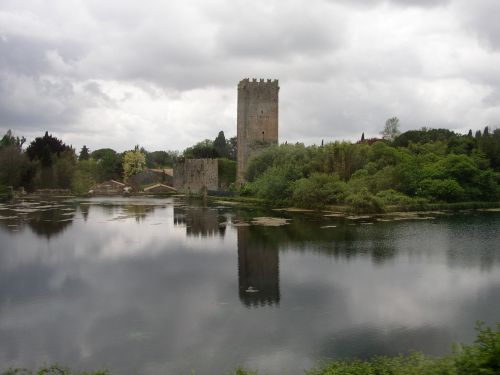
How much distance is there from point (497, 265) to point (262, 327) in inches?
373

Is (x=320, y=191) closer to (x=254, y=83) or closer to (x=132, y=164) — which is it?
(x=254, y=83)

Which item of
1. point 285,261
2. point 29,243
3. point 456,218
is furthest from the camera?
point 456,218

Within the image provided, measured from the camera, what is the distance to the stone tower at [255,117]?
56.4 meters

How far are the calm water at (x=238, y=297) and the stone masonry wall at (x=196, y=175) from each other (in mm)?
40442

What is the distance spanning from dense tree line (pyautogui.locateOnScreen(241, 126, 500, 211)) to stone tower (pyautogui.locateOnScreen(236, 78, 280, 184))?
9.09 meters

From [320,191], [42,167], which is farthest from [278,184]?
[42,167]

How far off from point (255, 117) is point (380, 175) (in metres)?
22.1

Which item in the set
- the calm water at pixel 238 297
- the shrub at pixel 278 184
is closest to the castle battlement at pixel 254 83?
the shrub at pixel 278 184

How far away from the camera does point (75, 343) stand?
368 inches

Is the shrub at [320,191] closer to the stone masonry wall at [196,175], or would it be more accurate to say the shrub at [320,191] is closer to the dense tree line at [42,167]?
the stone masonry wall at [196,175]

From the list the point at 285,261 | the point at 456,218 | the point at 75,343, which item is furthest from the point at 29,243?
the point at 456,218

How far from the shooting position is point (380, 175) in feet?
124

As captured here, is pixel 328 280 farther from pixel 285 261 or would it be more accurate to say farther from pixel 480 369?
pixel 480 369

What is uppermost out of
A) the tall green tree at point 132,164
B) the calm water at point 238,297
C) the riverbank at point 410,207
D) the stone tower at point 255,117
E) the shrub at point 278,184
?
the stone tower at point 255,117
